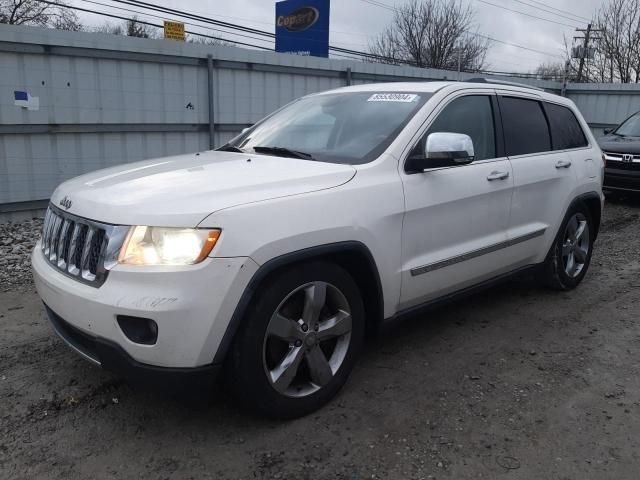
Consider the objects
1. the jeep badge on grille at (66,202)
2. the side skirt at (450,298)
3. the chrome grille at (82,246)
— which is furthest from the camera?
the side skirt at (450,298)

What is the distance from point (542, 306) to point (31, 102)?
657 cm

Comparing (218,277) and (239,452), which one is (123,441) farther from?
(218,277)

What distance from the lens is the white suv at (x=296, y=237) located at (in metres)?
2.42

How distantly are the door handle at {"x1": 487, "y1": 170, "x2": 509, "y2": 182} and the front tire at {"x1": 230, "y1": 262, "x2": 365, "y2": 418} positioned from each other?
1.44 meters

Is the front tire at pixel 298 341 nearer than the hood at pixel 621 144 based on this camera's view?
Yes

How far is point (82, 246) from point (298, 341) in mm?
1145

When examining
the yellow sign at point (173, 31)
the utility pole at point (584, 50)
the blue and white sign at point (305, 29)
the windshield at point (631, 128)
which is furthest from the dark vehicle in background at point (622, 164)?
the utility pole at point (584, 50)

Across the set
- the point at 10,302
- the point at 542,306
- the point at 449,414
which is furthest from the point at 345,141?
the point at 10,302

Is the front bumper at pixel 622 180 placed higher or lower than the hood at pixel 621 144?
lower

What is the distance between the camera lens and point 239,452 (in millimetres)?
2643

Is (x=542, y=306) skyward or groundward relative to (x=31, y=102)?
groundward

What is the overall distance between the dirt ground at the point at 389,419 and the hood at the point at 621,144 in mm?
6640

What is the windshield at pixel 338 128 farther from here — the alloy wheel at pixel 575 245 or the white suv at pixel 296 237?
the alloy wheel at pixel 575 245

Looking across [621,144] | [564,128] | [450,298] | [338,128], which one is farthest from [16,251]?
[621,144]
